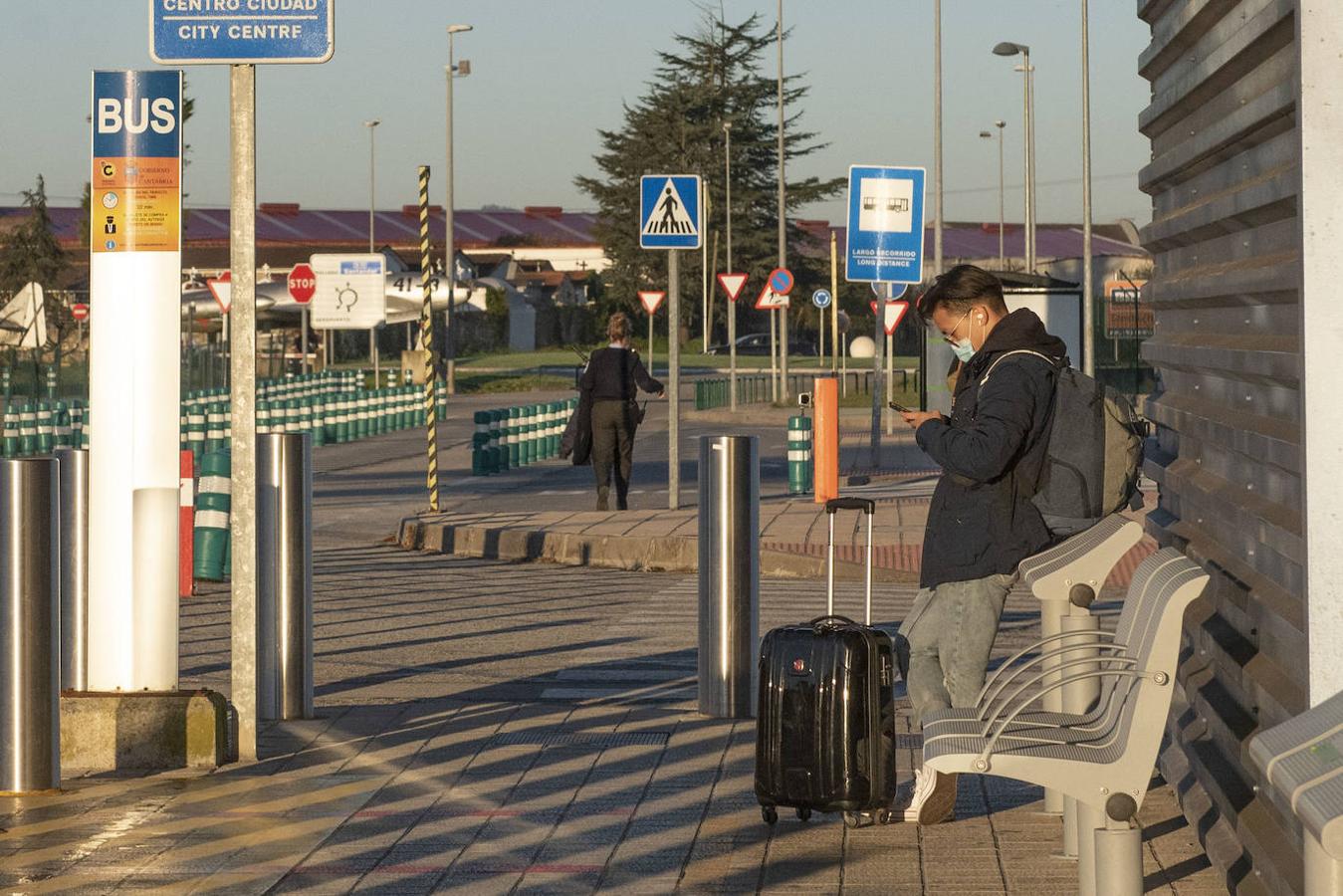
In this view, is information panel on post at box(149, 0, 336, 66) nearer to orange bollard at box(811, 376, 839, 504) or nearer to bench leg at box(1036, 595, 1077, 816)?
bench leg at box(1036, 595, 1077, 816)

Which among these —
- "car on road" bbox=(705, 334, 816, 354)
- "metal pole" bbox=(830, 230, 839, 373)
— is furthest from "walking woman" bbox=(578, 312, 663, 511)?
"car on road" bbox=(705, 334, 816, 354)

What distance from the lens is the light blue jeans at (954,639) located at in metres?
7.04

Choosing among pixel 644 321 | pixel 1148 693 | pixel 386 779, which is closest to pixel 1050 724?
pixel 1148 693

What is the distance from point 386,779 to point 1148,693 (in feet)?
11.4

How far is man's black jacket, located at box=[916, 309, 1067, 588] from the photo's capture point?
22.0 ft

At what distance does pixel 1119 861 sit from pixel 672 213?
46.2 feet

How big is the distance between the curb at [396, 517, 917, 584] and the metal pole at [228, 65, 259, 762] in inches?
289

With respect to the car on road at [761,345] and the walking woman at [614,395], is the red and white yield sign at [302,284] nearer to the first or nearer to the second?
the walking woman at [614,395]

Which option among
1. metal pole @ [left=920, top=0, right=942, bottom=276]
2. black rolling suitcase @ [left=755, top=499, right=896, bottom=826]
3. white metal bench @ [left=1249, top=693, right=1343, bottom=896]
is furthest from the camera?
metal pole @ [left=920, top=0, right=942, bottom=276]

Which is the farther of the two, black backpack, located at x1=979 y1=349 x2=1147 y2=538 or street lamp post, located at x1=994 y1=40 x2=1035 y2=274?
street lamp post, located at x1=994 y1=40 x2=1035 y2=274

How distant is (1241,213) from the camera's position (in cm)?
588

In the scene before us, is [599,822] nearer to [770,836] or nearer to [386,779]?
Result: [770,836]

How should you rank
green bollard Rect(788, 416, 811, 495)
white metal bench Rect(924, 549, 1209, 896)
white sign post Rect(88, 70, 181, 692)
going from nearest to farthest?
white metal bench Rect(924, 549, 1209, 896), white sign post Rect(88, 70, 181, 692), green bollard Rect(788, 416, 811, 495)

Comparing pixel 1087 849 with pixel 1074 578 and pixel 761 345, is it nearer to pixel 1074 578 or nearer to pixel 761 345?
pixel 1074 578
